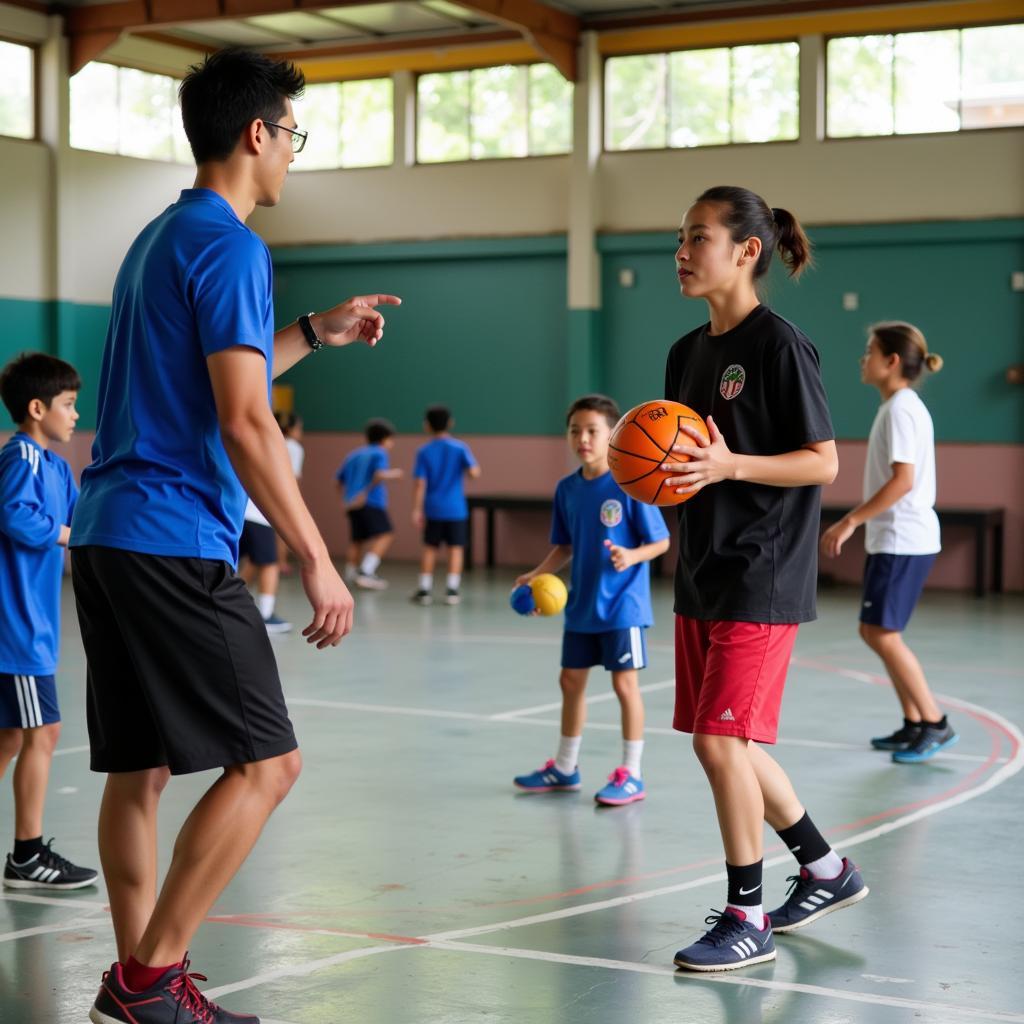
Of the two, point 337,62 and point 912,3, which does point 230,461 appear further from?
point 337,62

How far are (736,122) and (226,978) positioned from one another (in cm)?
1431

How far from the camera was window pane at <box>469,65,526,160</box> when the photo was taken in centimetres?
1812

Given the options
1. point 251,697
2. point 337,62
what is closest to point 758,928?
point 251,697

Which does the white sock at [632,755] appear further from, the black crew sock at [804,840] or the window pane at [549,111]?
the window pane at [549,111]

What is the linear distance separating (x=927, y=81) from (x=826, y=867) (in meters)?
13.0

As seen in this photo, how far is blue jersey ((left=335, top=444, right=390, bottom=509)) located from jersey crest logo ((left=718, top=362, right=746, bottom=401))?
11489mm

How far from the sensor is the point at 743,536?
4086mm

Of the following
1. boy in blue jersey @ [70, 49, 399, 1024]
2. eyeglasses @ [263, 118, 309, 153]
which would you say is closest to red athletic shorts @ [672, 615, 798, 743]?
boy in blue jersey @ [70, 49, 399, 1024]

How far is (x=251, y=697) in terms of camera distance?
3191 millimetres

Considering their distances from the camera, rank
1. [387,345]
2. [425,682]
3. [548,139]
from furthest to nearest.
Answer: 1. [387,345]
2. [548,139]
3. [425,682]

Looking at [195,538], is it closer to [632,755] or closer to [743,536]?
[743,536]

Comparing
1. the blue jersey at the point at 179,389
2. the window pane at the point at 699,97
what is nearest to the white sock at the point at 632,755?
the blue jersey at the point at 179,389

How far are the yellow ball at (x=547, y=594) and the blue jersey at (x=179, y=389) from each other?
10.6ft

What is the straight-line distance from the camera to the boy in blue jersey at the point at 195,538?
315 centimetres
